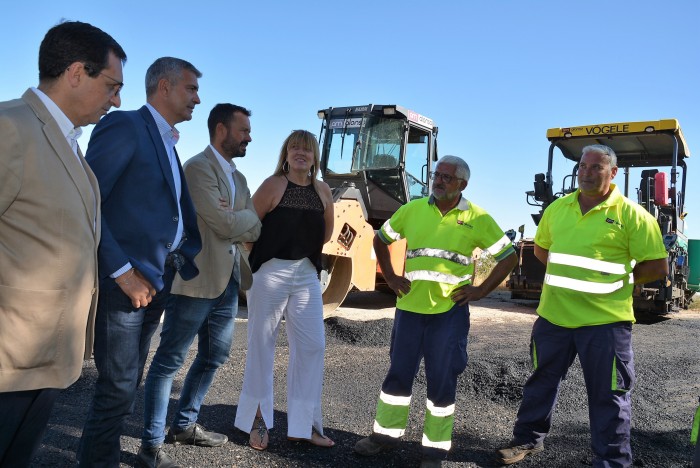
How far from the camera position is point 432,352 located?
3.62 metres

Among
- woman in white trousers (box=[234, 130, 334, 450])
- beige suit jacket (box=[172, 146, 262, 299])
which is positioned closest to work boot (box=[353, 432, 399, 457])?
woman in white trousers (box=[234, 130, 334, 450])

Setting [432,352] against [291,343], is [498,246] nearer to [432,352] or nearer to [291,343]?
[432,352]

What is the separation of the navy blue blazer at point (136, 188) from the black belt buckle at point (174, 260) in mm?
195

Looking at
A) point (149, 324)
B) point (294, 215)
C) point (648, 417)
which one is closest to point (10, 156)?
point (149, 324)

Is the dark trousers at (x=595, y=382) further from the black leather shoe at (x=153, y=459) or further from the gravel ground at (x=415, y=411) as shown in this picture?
the black leather shoe at (x=153, y=459)

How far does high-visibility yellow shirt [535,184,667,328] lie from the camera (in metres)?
3.53

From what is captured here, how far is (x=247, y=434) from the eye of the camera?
12.7 ft

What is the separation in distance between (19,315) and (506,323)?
920 centimetres

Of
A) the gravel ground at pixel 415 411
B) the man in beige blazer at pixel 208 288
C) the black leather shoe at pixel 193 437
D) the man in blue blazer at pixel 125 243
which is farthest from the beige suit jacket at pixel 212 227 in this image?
the gravel ground at pixel 415 411

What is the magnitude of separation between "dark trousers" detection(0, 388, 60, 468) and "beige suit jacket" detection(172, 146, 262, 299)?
134 cm

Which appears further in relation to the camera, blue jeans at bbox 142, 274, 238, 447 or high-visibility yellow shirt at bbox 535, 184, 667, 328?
high-visibility yellow shirt at bbox 535, 184, 667, 328

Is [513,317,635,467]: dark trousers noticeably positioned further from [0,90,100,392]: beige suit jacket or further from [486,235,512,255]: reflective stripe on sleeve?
[0,90,100,392]: beige suit jacket

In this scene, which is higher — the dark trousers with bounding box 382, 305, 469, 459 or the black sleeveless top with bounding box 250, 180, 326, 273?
the black sleeveless top with bounding box 250, 180, 326, 273

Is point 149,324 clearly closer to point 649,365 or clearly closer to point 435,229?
point 435,229
